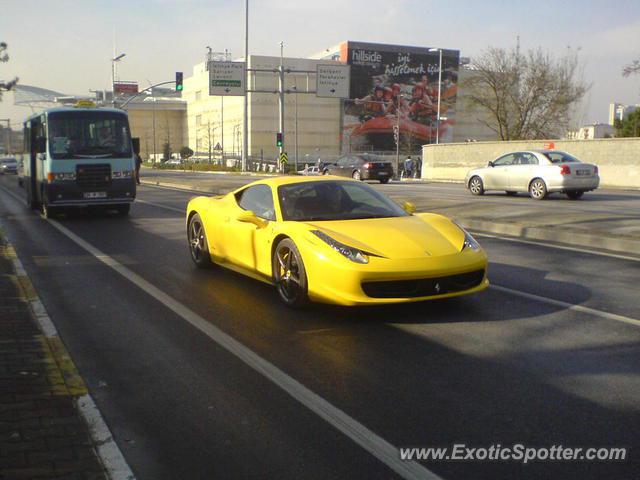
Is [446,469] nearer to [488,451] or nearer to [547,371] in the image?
[488,451]

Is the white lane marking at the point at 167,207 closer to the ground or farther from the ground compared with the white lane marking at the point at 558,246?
closer to the ground

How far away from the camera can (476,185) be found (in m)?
22.3

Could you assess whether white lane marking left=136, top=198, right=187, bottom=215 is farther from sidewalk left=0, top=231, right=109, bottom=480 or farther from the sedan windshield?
sidewalk left=0, top=231, right=109, bottom=480

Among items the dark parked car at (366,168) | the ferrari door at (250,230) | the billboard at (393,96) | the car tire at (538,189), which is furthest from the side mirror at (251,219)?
the billboard at (393,96)

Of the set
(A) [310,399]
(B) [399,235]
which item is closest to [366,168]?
(B) [399,235]

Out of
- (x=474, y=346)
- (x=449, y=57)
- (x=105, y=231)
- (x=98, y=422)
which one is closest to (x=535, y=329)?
(x=474, y=346)

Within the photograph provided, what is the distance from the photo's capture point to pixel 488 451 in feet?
11.5

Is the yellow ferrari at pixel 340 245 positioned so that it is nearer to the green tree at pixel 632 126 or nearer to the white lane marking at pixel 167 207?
the white lane marking at pixel 167 207

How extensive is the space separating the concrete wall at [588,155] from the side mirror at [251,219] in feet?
86.2

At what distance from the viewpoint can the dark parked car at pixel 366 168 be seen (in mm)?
35500

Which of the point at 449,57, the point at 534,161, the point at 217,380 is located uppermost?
the point at 449,57

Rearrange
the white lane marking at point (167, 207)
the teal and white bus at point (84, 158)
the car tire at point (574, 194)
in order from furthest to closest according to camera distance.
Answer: the car tire at point (574, 194) → the white lane marking at point (167, 207) → the teal and white bus at point (84, 158)

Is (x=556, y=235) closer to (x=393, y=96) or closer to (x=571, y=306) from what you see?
(x=571, y=306)

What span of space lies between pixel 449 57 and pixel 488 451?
102 metres
